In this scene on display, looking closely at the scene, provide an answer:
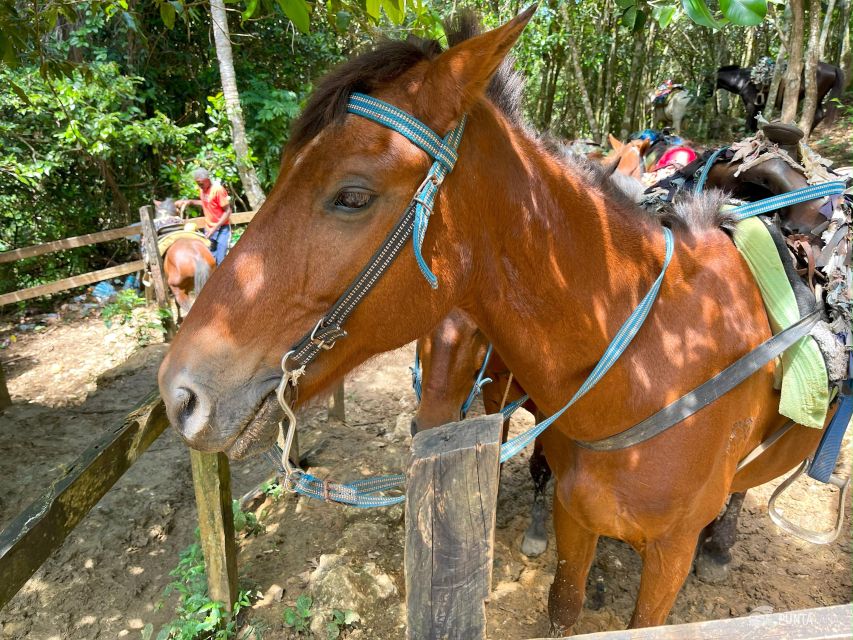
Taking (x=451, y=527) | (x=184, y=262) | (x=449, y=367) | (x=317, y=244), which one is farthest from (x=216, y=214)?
(x=451, y=527)

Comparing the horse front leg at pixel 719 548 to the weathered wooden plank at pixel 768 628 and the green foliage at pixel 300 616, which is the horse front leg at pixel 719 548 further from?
the weathered wooden plank at pixel 768 628

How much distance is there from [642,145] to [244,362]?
21.4ft

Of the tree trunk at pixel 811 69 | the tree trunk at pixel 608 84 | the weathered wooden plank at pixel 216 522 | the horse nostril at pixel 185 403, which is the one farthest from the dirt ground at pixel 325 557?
the tree trunk at pixel 608 84

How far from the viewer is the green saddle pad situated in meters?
1.88

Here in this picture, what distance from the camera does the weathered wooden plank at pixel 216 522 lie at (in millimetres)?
2631

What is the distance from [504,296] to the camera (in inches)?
63.5

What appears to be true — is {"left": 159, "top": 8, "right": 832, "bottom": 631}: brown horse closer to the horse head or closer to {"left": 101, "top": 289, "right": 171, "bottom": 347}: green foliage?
the horse head

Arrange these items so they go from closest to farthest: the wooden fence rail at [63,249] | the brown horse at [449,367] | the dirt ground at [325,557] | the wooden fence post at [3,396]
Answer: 1. the brown horse at [449,367]
2. the dirt ground at [325,557]
3. the wooden fence post at [3,396]
4. the wooden fence rail at [63,249]

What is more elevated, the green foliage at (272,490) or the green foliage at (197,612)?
the green foliage at (197,612)

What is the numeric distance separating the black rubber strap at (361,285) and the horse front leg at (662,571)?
5.25 feet

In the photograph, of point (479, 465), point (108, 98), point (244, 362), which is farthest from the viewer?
point (108, 98)

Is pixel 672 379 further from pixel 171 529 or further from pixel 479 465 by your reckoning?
pixel 171 529

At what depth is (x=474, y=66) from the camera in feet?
4.33

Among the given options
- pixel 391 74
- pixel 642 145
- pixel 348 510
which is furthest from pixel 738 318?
pixel 642 145
